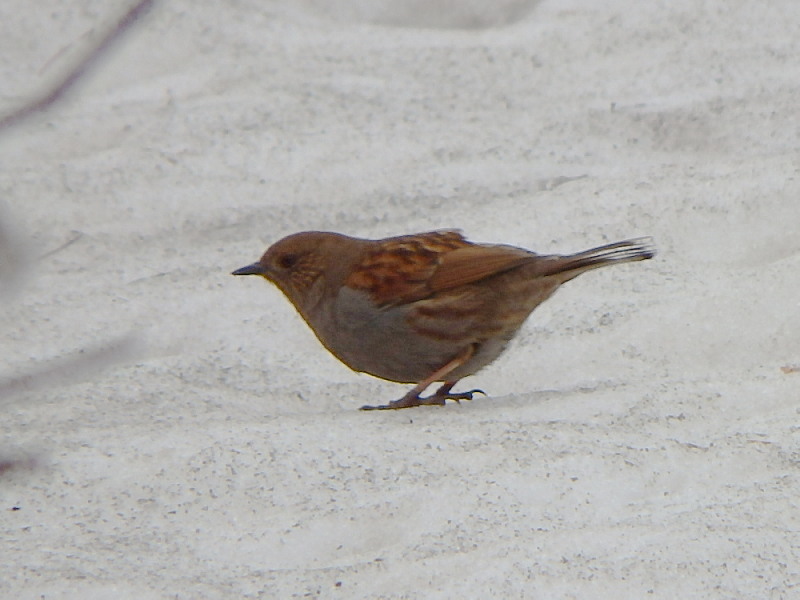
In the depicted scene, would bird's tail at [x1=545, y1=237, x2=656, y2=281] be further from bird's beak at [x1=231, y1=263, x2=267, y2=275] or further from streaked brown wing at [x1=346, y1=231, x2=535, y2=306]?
bird's beak at [x1=231, y1=263, x2=267, y2=275]

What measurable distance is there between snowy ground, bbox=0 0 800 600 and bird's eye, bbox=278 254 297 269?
0.37 metres

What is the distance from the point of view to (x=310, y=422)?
14.3 feet

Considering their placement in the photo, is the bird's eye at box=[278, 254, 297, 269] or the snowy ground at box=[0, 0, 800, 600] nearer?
the snowy ground at box=[0, 0, 800, 600]

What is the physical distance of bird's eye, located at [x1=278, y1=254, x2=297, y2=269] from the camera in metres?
5.30

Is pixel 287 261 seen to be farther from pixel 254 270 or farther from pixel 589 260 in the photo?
pixel 589 260

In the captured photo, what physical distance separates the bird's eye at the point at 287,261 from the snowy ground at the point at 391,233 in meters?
0.37

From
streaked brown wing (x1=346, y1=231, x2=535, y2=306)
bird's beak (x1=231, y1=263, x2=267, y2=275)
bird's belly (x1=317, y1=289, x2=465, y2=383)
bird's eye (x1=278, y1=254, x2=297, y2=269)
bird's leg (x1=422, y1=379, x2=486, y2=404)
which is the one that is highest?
streaked brown wing (x1=346, y1=231, x2=535, y2=306)

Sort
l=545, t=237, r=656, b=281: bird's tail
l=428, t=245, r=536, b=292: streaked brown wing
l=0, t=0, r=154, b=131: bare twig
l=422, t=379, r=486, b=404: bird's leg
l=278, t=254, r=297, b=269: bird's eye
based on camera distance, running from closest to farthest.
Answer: l=0, t=0, r=154, b=131: bare twig
l=545, t=237, r=656, b=281: bird's tail
l=428, t=245, r=536, b=292: streaked brown wing
l=422, t=379, r=486, b=404: bird's leg
l=278, t=254, r=297, b=269: bird's eye

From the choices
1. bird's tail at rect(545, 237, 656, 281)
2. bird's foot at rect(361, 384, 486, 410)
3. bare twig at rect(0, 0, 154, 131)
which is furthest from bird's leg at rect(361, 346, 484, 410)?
bare twig at rect(0, 0, 154, 131)

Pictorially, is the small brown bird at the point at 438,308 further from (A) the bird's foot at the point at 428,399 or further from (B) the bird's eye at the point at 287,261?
(B) the bird's eye at the point at 287,261

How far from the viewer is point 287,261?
5.31m

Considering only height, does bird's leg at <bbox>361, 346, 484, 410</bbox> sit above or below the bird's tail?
below

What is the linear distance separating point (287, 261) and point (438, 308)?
2.45 feet

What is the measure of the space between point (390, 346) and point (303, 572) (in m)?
1.63
